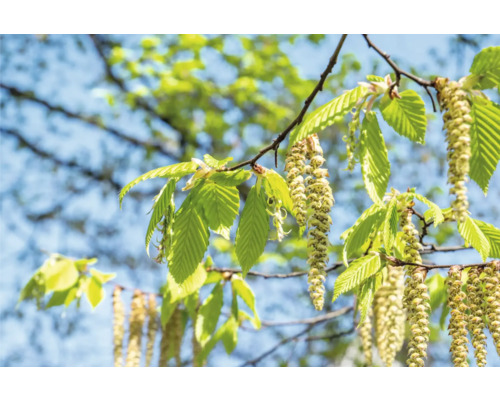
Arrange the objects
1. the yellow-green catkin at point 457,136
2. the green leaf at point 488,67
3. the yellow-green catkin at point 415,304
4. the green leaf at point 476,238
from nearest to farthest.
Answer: the yellow-green catkin at point 457,136 → the green leaf at point 488,67 → the yellow-green catkin at point 415,304 → the green leaf at point 476,238

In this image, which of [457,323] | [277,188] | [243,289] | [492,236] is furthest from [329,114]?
[243,289]

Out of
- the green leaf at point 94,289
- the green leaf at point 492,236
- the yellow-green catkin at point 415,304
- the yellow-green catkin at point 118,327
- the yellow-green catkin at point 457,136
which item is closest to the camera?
the yellow-green catkin at point 457,136

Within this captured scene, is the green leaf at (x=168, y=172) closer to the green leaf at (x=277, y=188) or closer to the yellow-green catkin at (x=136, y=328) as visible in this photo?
the green leaf at (x=277, y=188)

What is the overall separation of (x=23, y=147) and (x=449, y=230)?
16.2 feet

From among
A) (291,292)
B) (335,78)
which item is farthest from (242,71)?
(291,292)

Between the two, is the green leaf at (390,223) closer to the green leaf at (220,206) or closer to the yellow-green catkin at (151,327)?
the green leaf at (220,206)

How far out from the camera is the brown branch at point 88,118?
6.61 meters

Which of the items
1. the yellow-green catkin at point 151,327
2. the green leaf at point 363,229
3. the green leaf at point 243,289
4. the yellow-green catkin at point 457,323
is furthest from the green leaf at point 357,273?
the yellow-green catkin at point 151,327

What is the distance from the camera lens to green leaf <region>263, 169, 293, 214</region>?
1231 mm

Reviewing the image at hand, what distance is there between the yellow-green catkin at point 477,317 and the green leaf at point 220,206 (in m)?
0.53

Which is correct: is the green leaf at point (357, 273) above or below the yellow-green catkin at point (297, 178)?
below

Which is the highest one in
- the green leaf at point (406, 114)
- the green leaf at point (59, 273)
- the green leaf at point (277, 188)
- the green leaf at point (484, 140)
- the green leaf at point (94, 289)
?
the green leaf at point (406, 114)

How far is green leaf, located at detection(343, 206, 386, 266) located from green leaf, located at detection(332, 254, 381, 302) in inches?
1.5

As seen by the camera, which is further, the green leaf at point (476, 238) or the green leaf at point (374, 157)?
the green leaf at point (476, 238)
